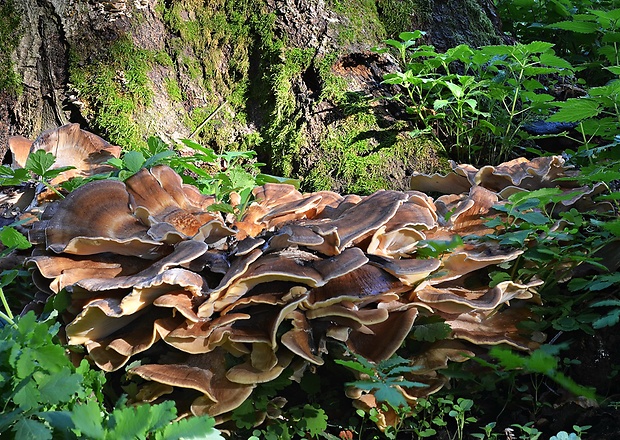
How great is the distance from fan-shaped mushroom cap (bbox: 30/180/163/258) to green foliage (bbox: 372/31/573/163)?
7.78ft

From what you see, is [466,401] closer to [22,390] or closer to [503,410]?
[503,410]

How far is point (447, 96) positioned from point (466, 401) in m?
2.74

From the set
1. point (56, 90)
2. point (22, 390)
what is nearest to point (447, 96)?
point (56, 90)

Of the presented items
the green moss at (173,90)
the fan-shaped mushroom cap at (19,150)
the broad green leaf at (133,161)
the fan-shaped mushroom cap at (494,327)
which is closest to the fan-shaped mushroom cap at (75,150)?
the fan-shaped mushroom cap at (19,150)

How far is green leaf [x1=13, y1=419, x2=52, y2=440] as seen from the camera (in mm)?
1711

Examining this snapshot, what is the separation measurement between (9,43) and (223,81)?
70.6 inches

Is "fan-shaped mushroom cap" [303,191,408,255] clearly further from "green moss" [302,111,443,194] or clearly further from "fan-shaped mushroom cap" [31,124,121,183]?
"fan-shaped mushroom cap" [31,124,121,183]

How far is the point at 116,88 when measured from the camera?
14.5 feet

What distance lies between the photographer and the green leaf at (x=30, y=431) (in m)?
1.71

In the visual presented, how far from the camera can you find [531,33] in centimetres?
723

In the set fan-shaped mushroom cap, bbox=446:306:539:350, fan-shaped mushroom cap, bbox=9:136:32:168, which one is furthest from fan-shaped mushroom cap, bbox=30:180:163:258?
fan-shaped mushroom cap, bbox=446:306:539:350

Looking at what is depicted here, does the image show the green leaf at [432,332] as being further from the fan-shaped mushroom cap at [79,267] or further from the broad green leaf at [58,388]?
the broad green leaf at [58,388]

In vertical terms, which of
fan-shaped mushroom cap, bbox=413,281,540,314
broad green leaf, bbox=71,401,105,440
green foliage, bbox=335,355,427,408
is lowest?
green foliage, bbox=335,355,427,408

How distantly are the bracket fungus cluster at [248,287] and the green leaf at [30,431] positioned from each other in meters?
0.69
